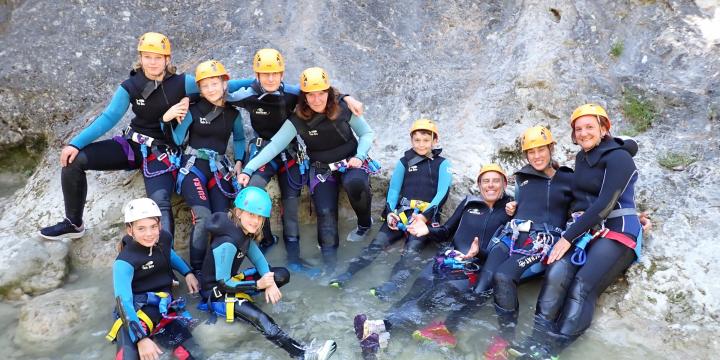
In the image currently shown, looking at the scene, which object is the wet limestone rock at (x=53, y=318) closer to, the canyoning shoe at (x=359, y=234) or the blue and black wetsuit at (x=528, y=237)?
the canyoning shoe at (x=359, y=234)

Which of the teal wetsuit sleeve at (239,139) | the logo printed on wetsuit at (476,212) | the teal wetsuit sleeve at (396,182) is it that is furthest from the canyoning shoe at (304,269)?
the logo printed on wetsuit at (476,212)

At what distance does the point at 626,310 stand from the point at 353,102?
3.67 metres

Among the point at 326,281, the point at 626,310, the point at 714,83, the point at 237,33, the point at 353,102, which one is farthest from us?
the point at 237,33

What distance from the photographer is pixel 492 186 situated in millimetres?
6332

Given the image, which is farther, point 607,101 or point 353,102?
point 607,101

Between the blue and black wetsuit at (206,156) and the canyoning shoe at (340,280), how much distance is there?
154 centimetres

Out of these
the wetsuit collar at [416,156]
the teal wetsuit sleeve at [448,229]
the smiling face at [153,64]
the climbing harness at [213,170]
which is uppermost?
the smiling face at [153,64]

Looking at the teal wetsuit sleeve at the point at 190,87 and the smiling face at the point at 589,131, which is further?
the teal wetsuit sleeve at the point at 190,87


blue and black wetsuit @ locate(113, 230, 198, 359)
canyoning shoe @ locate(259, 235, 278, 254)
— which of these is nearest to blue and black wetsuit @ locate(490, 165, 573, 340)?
canyoning shoe @ locate(259, 235, 278, 254)

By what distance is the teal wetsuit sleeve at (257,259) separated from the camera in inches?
221

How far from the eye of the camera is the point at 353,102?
6719mm

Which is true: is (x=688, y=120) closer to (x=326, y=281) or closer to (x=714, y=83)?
(x=714, y=83)

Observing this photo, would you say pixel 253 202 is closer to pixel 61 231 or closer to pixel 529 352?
pixel 61 231

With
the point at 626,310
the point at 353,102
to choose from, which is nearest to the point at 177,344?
the point at 353,102
